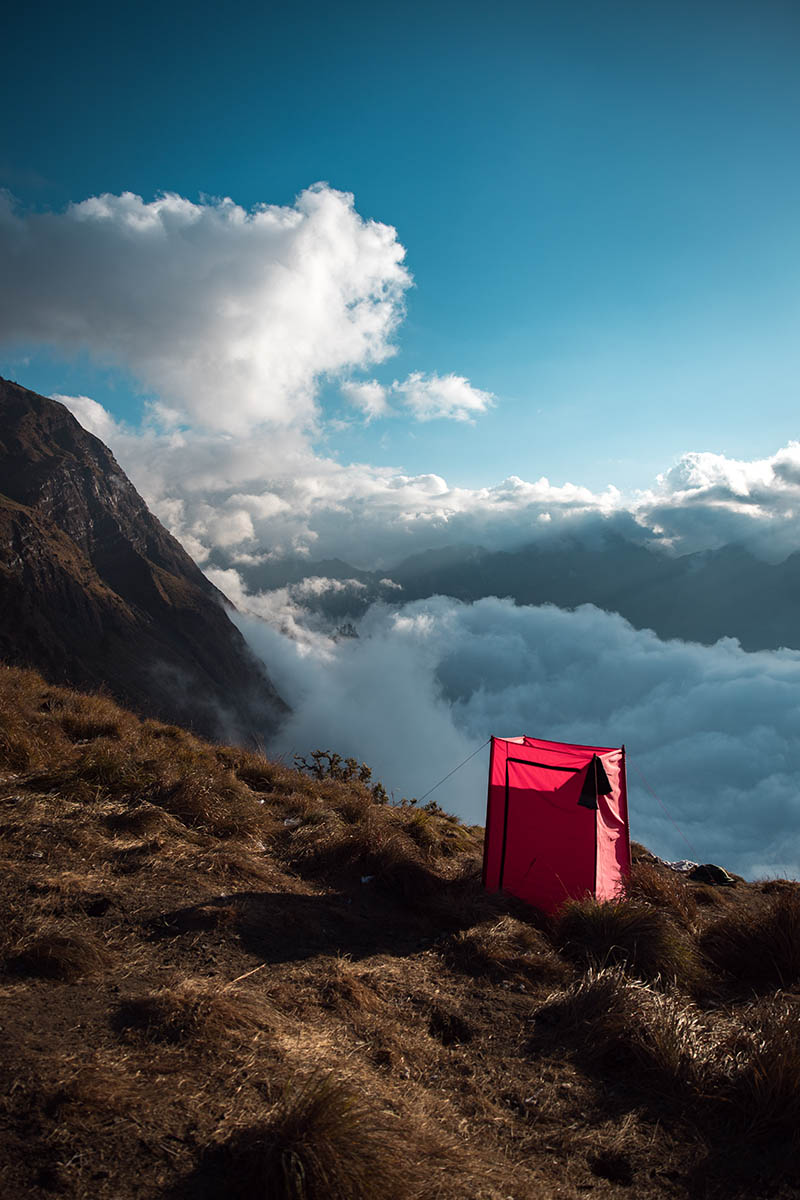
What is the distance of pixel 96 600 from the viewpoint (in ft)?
453

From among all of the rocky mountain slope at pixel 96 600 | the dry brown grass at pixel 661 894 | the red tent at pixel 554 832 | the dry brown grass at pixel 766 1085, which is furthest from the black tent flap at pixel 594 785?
the rocky mountain slope at pixel 96 600

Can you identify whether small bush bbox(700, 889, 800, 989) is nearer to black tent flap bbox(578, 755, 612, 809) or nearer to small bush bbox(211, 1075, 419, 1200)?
black tent flap bbox(578, 755, 612, 809)

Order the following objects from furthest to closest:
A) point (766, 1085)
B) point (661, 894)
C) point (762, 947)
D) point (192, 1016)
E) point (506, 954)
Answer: point (661, 894)
point (762, 947)
point (506, 954)
point (192, 1016)
point (766, 1085)

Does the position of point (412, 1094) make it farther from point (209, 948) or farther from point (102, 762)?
point (102, 762)

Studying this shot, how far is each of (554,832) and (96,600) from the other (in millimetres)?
151126

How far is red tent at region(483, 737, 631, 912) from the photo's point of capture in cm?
766

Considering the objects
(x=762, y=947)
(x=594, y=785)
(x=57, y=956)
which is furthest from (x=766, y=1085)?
(x=57, y=956)

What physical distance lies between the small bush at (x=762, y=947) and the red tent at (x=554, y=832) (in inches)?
63.3

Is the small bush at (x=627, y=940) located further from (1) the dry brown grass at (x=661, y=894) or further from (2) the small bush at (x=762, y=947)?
(1) the dry brown grass at (x=661, y=894)

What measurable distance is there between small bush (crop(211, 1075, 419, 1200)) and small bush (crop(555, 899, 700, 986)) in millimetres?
3540

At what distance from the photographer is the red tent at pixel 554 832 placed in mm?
7664

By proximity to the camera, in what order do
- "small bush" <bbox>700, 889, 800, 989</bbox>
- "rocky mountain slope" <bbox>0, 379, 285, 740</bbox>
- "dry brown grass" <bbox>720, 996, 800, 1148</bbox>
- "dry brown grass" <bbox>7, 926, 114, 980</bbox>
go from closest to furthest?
"dry brown grass" <bbox>720, 996, 800, 1148</bbox> < "dry brown grass" <bbox>7, 926, 114, 980</bbox> < "small bush" <bbox>700, 889, 800, 989</bbox> < "rocky mountain slope" <bbox>0, 379, 285, 740</bbox>

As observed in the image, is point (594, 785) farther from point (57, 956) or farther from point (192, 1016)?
point (57, 956)

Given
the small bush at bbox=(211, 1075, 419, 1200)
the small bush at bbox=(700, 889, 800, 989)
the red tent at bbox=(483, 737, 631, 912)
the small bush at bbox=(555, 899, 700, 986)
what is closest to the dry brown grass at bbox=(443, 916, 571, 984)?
the small bush at bbox=(555, 899, 700, 986)
